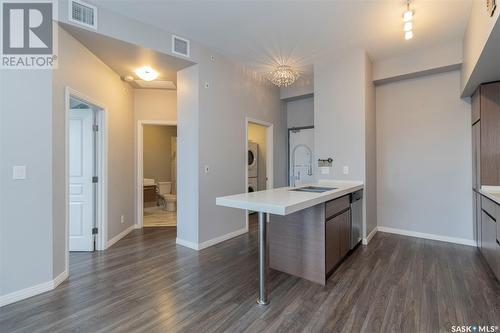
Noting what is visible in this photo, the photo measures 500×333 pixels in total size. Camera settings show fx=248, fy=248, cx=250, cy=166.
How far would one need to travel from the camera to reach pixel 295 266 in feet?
8.71

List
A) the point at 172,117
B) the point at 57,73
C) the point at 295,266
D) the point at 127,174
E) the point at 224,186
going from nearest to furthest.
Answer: the point at 57,73 < the point at 295,266 < the point at 224,186 < the point at 127,174 < the point at 172,117

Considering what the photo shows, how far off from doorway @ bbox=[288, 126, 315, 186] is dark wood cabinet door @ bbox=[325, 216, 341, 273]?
275cm

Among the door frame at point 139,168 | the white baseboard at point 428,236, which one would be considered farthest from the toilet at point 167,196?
the white baseboard at point 428,236

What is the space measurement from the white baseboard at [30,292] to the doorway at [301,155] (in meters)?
4.33

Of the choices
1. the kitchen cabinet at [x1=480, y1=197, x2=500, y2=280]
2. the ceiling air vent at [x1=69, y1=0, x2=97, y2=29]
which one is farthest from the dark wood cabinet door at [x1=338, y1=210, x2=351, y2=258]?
the ceiling air vent at [x1=69, y1=0, x2=97, y2=29]

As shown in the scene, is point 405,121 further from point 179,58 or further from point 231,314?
point 231,314

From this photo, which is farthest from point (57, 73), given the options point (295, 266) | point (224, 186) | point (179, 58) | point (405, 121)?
point (405, 121)

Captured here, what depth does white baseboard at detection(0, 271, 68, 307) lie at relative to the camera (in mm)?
2130

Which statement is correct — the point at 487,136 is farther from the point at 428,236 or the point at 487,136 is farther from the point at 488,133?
the point at 428,236

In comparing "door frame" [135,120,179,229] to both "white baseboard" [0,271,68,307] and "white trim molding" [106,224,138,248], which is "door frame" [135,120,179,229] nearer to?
"white trim molding" [106,224,138,248]

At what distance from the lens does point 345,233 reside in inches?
118

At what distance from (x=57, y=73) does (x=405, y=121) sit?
4.75m

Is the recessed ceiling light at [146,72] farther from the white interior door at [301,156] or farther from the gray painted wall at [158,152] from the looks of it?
the gray painted wall at [158,152]

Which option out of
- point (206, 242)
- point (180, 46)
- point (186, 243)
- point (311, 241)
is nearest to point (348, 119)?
point (311, 241)
